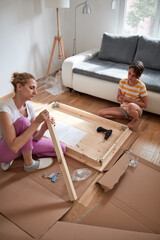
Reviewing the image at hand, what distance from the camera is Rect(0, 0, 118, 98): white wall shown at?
2726 millimetres

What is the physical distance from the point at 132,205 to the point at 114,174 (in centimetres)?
27

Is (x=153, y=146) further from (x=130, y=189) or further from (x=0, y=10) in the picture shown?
(x=0, y=10)

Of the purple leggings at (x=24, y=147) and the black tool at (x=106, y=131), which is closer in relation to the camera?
the purple leggings at (x=24, y=147)

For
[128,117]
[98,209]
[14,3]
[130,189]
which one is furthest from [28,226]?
[14,3]

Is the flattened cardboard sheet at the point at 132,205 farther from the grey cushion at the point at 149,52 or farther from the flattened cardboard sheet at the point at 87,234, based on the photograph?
the grey cushion at the point at 149,52

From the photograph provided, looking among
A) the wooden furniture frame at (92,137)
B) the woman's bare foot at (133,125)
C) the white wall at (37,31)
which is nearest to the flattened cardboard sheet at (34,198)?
the wooden furniture frame at (92,137)

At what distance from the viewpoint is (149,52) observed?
2.77 m

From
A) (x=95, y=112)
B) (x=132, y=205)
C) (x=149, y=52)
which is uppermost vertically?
(x=149, y=52)

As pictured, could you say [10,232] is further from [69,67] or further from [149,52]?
[149,52]

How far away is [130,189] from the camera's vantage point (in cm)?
156

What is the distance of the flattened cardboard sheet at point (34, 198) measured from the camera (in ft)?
4.26

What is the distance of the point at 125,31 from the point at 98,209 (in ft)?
9.98

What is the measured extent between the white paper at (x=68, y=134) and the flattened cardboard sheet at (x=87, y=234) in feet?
2.82

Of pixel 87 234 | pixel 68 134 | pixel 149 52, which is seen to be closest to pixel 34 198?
pixel 87 234
